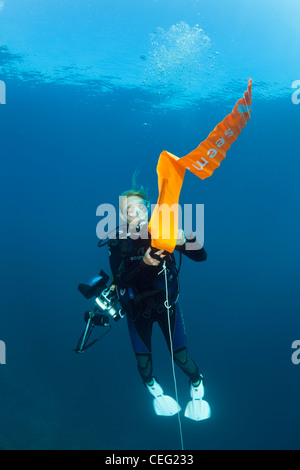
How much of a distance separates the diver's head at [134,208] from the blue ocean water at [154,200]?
27.5ft

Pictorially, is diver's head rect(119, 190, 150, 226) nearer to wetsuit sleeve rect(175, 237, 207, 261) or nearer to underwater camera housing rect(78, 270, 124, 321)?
wetsuit sleeve rect(175, 237, 207, 261)

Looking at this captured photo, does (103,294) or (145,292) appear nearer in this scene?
(145,292)

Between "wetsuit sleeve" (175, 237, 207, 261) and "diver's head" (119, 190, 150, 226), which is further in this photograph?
"diver's head" (119, 190, 150, 226)

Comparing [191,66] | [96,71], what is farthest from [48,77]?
[191,66]

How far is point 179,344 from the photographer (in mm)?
4406

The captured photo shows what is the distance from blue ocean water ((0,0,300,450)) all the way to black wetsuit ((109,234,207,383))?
6570mm

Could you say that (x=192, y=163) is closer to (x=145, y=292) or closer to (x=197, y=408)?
(x=145, y=292)

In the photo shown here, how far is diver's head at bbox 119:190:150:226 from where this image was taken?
3.75m

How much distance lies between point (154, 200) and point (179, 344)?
4471mm

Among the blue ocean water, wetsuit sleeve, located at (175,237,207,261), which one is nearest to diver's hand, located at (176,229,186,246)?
wetsuit sleeve, located at (175,237,207,261)

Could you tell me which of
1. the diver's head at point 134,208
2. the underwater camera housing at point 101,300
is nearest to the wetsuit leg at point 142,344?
the underwater camera housing at point 101,300

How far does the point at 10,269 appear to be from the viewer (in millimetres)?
20141
